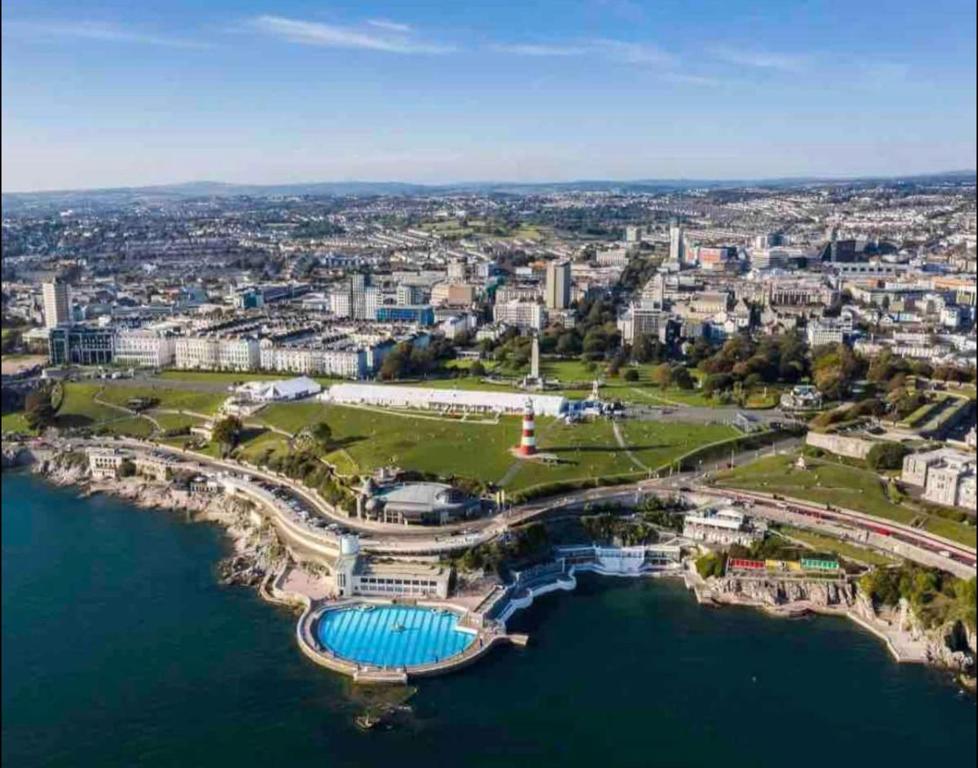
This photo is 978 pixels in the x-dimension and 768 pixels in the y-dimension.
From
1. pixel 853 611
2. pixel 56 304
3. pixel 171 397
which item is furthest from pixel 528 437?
pixel 56 304

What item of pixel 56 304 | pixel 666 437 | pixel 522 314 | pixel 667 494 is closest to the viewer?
pixel 667 494

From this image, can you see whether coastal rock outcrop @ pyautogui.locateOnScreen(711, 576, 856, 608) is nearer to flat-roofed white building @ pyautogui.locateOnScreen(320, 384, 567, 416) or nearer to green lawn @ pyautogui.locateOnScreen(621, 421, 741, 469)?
green lawn @ pyautogui.locateOnScreen(621, 421, 741, 469)

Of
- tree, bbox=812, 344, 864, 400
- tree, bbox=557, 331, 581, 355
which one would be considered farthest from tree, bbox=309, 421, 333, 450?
tree, bbox=812, 344, 864, 400

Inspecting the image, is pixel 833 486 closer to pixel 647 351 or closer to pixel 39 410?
pixel 647 351

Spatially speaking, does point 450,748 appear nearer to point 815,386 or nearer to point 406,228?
point 815,386

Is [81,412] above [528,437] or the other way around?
the other way around

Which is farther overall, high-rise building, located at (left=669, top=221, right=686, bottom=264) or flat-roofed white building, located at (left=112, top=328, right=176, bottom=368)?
high-rise building, located at (left=669, top=221, right=686, bottom=264)
